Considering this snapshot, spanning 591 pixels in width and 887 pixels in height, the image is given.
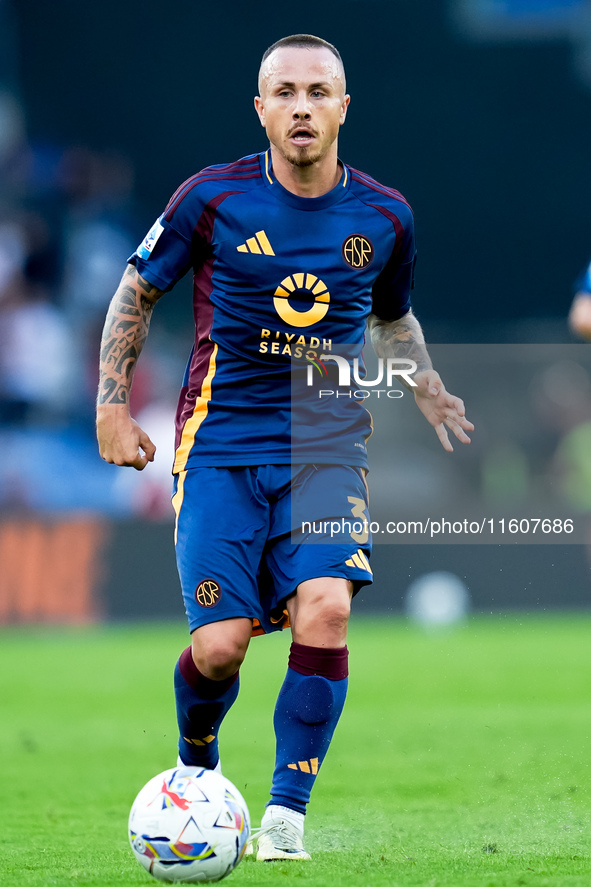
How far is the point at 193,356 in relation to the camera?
14.5 feet

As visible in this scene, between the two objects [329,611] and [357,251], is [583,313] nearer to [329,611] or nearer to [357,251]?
[357,251]

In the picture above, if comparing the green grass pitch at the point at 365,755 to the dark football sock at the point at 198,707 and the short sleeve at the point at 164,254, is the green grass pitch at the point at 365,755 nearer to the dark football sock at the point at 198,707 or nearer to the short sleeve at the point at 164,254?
the dark football sock at the point at 198,707

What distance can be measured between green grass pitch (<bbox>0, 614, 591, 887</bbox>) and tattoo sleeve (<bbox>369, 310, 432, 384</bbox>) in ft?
4.95

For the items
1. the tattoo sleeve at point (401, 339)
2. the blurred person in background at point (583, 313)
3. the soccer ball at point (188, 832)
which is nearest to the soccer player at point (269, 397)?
the tattoo sleeve at point (401, 339)

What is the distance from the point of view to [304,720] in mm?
3980

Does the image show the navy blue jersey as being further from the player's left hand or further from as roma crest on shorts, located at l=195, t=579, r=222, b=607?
as roma crest on shorts, located at l=195, t=579, r=222, b=607

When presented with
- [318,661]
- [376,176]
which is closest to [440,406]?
[318,661]

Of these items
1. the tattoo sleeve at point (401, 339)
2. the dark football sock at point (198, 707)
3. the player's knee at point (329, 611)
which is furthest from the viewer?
the tattoo sleeve at point (401, 339)

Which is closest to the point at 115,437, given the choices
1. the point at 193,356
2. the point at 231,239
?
the point at 193,356

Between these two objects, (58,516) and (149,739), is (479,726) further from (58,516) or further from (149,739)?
(58,516)

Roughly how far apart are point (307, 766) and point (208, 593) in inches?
22.0

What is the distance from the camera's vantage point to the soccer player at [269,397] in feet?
13.3

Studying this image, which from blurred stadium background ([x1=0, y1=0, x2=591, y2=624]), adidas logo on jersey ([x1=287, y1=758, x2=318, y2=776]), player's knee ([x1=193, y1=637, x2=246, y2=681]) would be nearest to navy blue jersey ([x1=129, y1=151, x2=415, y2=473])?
player's knee ([x1=193, y1=637, x2=246, y2=681])

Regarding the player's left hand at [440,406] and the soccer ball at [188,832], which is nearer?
the soccer ball at [188,832]
